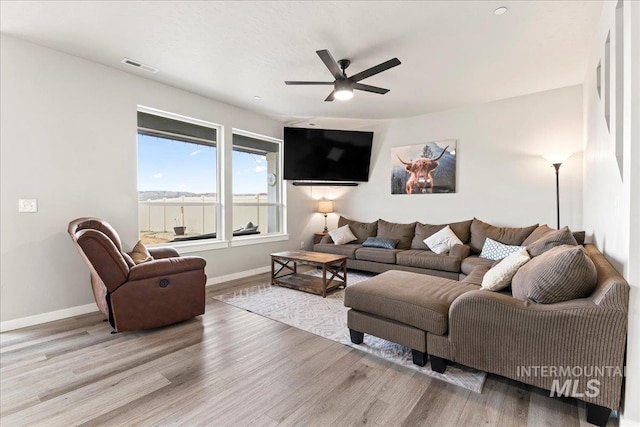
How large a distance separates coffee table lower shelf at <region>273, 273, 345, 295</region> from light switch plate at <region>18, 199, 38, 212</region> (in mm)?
2799

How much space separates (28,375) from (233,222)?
3045 millimetres

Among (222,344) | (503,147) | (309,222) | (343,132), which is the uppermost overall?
(343,132)

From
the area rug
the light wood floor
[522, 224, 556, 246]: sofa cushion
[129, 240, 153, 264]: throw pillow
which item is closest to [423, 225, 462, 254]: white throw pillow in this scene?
[522, 224, 556, 246]: sofa cushion

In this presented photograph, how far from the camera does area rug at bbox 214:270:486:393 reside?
205 centimetres

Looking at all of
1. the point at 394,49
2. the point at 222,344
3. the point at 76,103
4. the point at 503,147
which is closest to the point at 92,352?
the point at 222,344

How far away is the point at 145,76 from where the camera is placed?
12.0 ft

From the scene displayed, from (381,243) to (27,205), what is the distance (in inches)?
176

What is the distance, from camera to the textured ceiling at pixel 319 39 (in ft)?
7.70

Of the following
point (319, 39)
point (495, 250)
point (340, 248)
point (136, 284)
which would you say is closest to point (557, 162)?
point (495, 250)

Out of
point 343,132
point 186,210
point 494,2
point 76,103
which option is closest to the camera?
point 494,2

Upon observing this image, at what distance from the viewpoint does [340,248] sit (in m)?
5.11

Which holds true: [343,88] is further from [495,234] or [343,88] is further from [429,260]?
[495,234]

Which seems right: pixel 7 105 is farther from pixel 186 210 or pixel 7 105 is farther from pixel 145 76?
pixel 186 210

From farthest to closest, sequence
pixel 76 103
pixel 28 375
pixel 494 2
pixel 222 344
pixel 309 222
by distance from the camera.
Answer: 1. pixel 309 222
2. pixel 76 103
3. pixel 222 344
4. pixel 494 2
5. pixel 28 375
